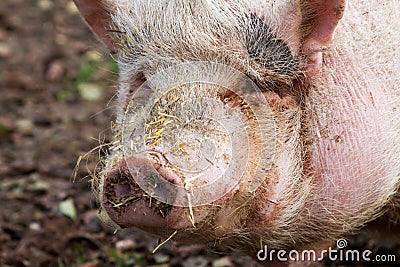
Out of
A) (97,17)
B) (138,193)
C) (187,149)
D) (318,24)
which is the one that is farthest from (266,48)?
(97,17)

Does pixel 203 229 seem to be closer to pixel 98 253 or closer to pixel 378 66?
pixel 378 66

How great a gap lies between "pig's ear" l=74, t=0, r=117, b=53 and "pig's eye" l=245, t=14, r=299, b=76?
850mm

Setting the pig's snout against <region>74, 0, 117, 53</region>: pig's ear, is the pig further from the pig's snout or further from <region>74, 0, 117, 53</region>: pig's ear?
<region>74, 0, 117, 53</region>: pig's ear

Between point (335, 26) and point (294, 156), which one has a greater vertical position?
point (335, 26)

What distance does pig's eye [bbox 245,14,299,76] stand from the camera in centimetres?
315

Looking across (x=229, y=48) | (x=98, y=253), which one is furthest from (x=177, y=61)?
(x=98, y=253)

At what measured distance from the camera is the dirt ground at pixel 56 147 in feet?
15.8

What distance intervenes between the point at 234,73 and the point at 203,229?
0.62m

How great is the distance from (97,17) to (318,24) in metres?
1.21

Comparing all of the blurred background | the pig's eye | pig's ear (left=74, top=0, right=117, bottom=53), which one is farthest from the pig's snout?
pig's ear (left=74, top=0, right=117, bottom=53)

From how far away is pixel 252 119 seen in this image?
10.4 ft

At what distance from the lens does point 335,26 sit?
3137mm

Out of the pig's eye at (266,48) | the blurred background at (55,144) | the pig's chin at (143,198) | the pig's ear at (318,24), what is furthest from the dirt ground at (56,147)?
the pig's ear at (318,24)

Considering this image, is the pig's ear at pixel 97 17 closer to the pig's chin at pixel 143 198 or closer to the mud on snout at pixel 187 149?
the mud on snout at pixel 187 149
